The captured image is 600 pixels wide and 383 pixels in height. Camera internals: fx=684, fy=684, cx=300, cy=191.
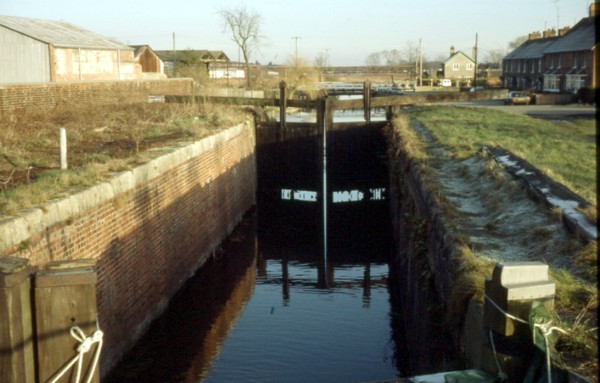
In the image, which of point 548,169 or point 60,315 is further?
point 548,169

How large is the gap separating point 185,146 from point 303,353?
458cm

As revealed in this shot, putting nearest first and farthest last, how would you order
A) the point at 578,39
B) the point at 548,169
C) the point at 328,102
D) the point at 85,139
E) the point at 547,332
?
the point at 547,332, the point at 548,169, the point at 85,139, the point at 328,102, the point at 578,39

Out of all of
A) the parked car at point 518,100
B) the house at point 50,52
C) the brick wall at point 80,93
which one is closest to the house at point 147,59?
the house at point 50,52

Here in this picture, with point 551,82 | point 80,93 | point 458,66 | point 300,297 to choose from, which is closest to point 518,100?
point 551,82

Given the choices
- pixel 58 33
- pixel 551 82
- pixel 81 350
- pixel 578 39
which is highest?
pixel 578 39

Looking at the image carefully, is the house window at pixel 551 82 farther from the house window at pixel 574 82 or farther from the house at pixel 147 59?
the house at pixel 147 59

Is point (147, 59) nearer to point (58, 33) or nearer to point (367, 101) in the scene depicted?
point (58, 33)

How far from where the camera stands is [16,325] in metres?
3.25

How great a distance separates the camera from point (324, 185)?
66.0ft

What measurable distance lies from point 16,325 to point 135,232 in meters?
5.69

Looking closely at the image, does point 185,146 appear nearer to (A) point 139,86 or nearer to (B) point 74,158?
(B) point 74,158

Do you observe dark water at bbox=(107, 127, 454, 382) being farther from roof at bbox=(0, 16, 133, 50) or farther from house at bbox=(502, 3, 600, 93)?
house at bbox=(502, 3, 600, 93)

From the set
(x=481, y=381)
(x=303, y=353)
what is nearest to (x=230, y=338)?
(x=303, y=353)

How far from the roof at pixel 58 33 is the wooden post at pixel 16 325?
2631cm
